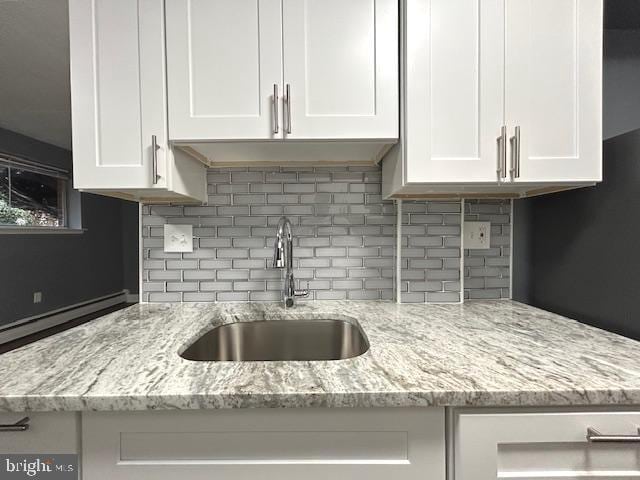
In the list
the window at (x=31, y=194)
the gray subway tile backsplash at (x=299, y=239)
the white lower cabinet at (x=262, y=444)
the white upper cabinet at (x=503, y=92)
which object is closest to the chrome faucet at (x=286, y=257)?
the gray subway tile backsplash at (x=299, y=239)

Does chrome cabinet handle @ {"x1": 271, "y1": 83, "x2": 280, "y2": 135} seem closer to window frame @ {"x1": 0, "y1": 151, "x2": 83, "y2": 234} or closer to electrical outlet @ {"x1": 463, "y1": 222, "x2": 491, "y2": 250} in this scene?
electrical outlet @ {"x1": 463, "y1": 222, "x2": 491, "y2": 250}

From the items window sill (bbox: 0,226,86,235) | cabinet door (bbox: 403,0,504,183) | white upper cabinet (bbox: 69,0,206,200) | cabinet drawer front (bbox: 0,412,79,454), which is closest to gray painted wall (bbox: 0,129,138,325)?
window sill (bbox: 0,226,86,235)

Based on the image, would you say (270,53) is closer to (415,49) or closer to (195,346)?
(415,49)

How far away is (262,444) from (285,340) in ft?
2.10

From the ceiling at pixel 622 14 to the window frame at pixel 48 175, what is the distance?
5243mm

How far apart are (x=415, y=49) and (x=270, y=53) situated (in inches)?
18.2

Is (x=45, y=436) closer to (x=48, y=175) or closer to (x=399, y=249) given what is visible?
(x=399, y=249)

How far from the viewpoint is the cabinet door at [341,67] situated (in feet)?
3.76

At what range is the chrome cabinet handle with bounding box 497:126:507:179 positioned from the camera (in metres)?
1.13

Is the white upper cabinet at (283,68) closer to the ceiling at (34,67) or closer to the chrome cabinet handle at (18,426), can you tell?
the chrome cabinet handle at (18,426)

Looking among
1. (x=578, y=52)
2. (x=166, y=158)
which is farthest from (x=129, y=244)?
(x=578, y=52)

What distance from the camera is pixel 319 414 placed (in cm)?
73

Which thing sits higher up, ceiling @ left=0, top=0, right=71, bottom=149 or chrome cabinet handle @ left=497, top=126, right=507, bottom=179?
ceiling @ left=0, top=0, right=71, bottom=149

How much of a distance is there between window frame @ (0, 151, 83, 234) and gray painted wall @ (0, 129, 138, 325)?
0.08 m
